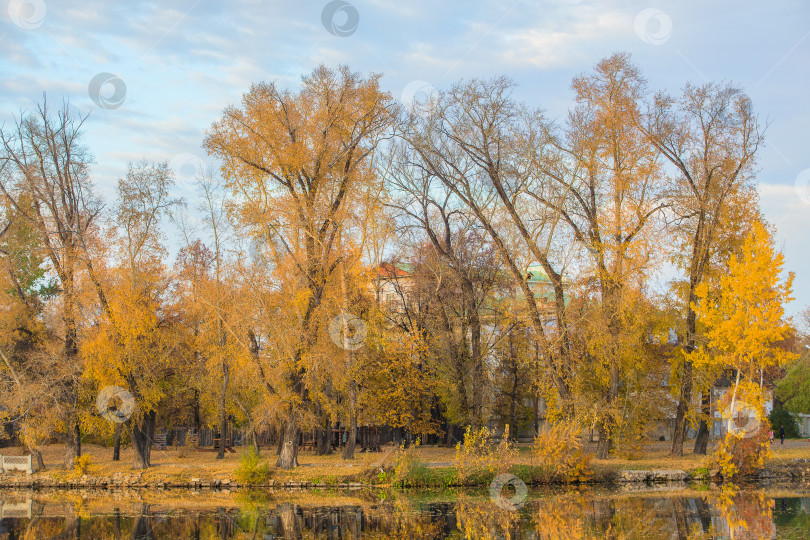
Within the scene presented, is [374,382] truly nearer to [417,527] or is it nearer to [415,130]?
[415,130]

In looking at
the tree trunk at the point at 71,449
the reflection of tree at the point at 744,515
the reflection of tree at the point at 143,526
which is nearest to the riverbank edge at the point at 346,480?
the tree trunk at the point at 71,449

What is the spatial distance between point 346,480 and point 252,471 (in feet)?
10.7

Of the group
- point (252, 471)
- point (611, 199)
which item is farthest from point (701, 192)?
point (252, 471)

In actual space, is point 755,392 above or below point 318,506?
above

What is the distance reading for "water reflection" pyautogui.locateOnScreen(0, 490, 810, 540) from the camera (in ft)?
49.0

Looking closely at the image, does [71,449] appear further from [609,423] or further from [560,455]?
[609,423]

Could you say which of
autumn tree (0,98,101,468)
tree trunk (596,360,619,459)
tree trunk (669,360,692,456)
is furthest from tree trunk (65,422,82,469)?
tree trunk (669,360,692,456)

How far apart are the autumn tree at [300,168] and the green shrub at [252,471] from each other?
1.29m

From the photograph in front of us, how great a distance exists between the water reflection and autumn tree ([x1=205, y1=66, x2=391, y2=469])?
20.2ft

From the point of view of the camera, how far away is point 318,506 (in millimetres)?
19891

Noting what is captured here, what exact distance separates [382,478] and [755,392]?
44.1ft

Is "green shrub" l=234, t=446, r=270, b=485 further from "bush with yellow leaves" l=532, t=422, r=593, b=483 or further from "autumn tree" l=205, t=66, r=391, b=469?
"bush with yellow leaves" l=532, t=422, r=593, b=483

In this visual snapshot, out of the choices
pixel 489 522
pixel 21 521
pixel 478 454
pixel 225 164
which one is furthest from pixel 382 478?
pixel 225 164

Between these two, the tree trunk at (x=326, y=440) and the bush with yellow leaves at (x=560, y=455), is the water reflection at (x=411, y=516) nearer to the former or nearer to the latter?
the bush with yellow leaves at (x=560, y=455)
